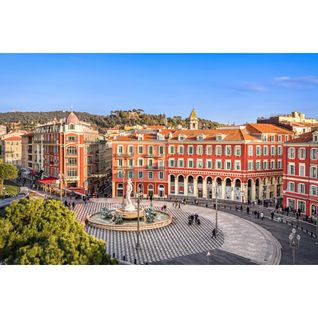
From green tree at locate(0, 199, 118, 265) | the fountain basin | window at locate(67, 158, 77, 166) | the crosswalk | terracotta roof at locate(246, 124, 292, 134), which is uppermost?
terracotta roof at locate(246, 124, 292, 134)

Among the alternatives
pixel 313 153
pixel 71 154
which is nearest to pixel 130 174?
pixel 71 154

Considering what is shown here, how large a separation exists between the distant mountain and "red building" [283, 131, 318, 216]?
35.0m

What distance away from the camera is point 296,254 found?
23625 millimetres

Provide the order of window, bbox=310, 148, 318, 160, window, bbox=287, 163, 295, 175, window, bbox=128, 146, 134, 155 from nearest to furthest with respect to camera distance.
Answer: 1. window, bbox=310, 148, 318, 160
2. window, bbox=287, 163, 295, 175
3. window, bbox=128, 146, 134, 155

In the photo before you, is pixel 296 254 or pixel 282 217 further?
pixel 282 217

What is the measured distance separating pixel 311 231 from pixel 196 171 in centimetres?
1821

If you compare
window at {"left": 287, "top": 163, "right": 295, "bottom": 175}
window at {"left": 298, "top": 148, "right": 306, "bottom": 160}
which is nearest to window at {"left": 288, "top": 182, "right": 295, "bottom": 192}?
window at {"left": 287, "top": 163, "right": 295, "bottom": 175}

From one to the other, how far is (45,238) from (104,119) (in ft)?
294

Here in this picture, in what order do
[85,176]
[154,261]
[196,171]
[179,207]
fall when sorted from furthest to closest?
[85,176] < [196,171] < [179,207] < [154,261]

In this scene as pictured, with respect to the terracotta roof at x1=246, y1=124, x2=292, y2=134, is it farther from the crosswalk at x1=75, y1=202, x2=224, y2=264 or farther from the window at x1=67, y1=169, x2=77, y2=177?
the window at x1=67, y1=169, x2=77, y2=177

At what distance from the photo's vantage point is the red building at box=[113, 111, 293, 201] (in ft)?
143

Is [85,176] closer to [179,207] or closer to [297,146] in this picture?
[179,207]

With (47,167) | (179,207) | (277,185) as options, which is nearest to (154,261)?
(179,207)

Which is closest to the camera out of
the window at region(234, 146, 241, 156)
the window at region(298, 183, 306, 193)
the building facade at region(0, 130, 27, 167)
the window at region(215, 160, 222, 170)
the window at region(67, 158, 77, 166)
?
the window at region(298, 183, 306, 193)
